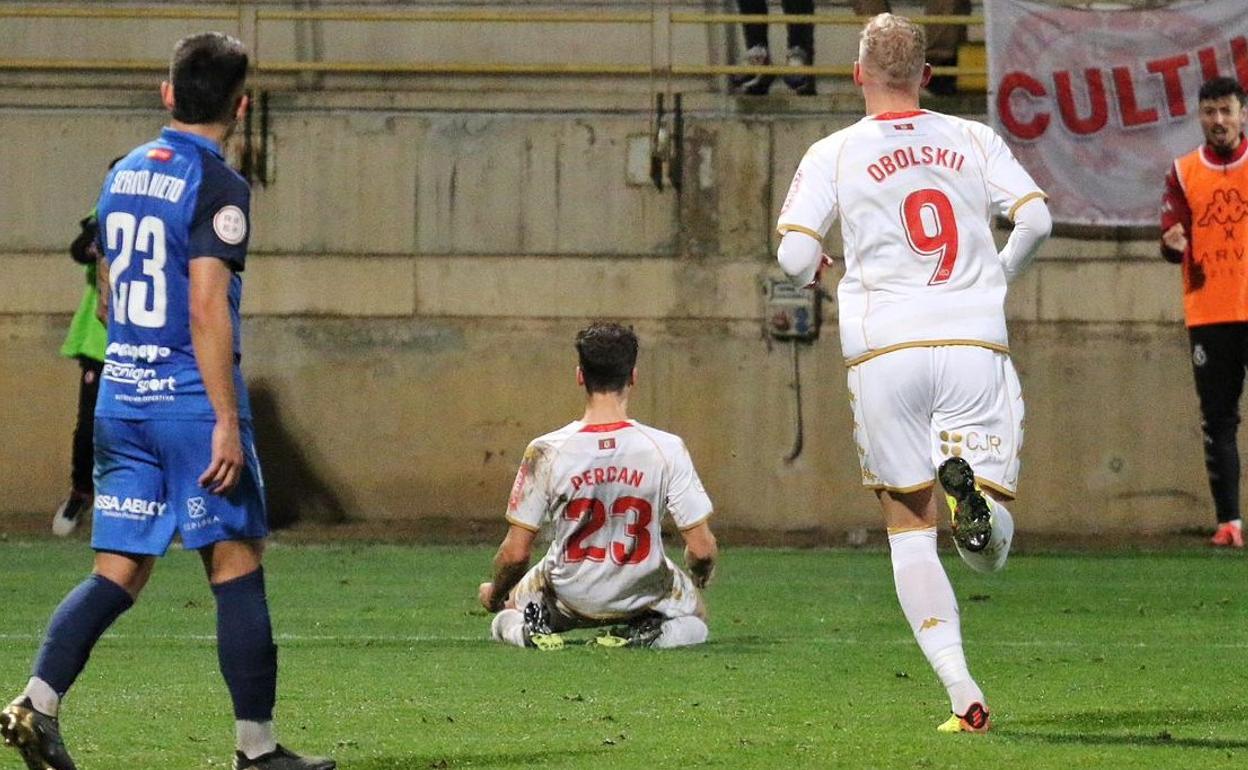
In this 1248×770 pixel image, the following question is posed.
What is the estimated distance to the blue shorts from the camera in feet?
16.4

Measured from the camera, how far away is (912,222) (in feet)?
19.2

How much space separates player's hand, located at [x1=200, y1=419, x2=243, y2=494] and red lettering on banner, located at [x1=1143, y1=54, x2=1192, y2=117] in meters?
10.1

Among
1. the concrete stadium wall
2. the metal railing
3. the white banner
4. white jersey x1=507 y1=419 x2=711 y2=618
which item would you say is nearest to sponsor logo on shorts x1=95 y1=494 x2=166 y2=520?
white jersey x1=507 y1=419 x2=711 y2=618

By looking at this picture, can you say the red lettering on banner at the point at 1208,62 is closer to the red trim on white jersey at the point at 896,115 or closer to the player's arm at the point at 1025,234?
the player's arm at the point at 1025,234

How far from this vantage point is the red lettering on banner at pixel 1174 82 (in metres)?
14.0

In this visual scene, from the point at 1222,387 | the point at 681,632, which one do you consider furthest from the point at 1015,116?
the point at 681,632

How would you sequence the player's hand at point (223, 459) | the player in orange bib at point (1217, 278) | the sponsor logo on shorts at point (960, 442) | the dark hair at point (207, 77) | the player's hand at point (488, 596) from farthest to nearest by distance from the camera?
the player in orange bib at point (1217, 278)
the player's hand at point (488, 596)
the sponsor logo on shorts at point (960, 442)
the dark hair at point (207, 77)
the player's hand at point (223, 459)

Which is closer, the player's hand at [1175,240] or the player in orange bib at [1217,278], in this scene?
the player's hand at [1175,240]

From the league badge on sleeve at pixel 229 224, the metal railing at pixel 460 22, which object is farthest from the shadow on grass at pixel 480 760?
the metal railing at pixel 460 22

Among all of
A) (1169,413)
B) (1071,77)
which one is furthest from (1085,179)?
(1169,413)

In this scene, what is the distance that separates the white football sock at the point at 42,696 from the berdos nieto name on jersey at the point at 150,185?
1083 mm

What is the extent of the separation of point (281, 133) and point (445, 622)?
19.1ft

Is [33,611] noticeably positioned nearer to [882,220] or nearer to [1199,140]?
[882,220]

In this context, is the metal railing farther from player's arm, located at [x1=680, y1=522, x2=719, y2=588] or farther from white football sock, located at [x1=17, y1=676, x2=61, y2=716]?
white football sock, located at [x1=17, y1=676, x2=61, y2=716]
